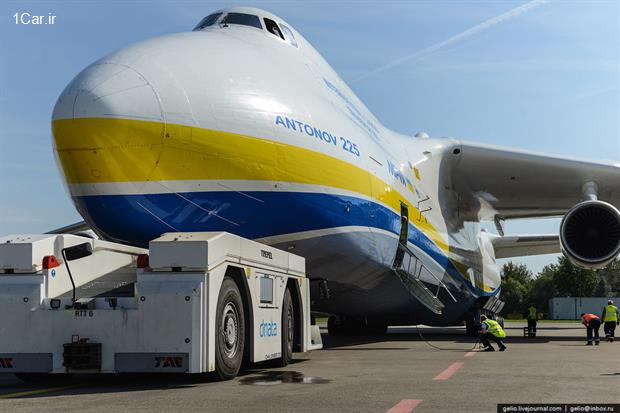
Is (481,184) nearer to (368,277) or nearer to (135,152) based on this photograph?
(368,277)

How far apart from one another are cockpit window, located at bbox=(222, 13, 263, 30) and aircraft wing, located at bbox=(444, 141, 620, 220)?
8170 millimetres

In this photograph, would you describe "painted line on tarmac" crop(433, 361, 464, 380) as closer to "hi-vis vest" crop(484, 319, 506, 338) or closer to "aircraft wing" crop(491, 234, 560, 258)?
"hi-vis vest" crop(484, 319, 506, 338)

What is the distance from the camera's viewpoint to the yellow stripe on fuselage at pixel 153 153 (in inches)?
365

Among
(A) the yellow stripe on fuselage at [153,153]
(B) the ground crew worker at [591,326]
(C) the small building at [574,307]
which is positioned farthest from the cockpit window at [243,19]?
(C) the small building at [574,307]

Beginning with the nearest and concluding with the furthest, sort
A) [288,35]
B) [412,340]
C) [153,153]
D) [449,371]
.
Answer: [153,153] → [449,371] → [288,35] → [412,340]

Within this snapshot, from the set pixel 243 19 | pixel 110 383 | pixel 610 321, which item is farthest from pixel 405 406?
pixel 610 321

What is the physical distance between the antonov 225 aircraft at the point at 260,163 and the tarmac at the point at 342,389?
204cm

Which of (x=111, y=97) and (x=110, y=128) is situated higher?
(x=111, y=97)

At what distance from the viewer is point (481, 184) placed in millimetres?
20391

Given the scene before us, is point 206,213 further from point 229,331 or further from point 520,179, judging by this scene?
point 520,179

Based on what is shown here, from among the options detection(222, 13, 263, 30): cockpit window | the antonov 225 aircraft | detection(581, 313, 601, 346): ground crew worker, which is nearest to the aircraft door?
the antonov 225 aircraft

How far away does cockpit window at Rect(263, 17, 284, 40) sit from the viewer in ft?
42.2

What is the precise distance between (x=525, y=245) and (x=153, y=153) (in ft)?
61.8

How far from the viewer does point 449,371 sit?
31.6 ft
